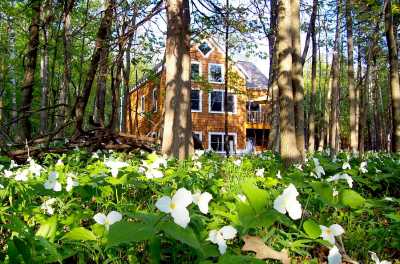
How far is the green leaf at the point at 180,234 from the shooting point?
1.09m

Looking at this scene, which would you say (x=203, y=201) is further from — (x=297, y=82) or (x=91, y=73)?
(x=91, y=73)

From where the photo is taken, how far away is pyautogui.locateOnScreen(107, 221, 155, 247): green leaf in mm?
1077

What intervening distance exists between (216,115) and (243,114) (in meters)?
2.38

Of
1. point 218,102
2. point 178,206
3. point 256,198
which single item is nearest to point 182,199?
point 178,206

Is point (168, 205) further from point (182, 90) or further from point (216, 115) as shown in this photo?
point (216, 115)

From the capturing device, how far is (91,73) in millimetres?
7590

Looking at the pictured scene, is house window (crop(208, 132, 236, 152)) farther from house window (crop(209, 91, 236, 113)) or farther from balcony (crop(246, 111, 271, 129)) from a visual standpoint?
balcony (crop(246, 111, 271, 129))

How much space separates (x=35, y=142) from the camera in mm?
6418

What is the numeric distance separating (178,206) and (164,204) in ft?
0.14

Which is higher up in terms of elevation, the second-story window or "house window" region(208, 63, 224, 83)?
"house window" region(208, 63, 224, 83)

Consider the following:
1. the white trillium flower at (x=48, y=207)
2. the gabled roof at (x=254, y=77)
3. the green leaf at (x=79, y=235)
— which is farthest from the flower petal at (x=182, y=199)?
the gabled roof at (x=254, y=77)

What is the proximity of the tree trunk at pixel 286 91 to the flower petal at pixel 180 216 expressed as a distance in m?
4.27

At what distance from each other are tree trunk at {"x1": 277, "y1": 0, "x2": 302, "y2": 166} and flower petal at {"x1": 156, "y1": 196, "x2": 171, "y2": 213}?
14.0 ft

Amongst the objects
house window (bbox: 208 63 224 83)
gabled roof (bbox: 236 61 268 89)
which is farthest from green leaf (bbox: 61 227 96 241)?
gabled roof (bbox: 236 61 268 89)
